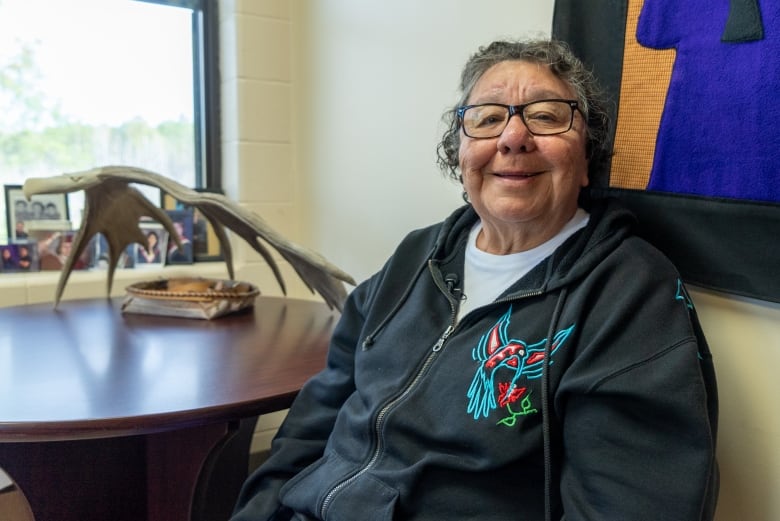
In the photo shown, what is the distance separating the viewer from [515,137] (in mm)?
1049

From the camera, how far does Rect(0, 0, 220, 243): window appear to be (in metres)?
2.12

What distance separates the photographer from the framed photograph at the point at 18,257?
2041mm

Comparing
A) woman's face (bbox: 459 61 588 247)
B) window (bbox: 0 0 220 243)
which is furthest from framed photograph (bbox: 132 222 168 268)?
woman's face (bbox: 459 61 588 247)

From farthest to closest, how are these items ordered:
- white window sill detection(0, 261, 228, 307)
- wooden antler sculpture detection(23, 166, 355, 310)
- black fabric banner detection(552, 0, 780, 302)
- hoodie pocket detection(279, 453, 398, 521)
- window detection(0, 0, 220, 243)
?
window detection(0, 0, 220, 243) → white window sill detection(0, 261, 228, 307) → wooden antler sculpture detection(23, 166, 355, 310) → hoodie pocket detection(279, 453, 398, 521) → black fabric banner detection(552, 0, 780, 302)

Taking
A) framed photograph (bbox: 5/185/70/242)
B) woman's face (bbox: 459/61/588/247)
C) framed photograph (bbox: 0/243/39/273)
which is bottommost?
framed photograph (bbox: 0/243/39/273)

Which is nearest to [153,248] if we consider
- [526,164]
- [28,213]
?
[28,213]

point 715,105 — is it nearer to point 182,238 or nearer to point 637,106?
point 637,106

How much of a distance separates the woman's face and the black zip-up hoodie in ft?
A: 0.25

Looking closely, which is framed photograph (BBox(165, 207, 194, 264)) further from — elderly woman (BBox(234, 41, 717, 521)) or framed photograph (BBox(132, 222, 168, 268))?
elderly woman (BBox(234, 41, 717, 521))

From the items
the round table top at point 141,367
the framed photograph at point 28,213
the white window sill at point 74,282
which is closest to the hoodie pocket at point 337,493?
the round table top at point 141,367

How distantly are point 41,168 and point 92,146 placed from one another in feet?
0.58

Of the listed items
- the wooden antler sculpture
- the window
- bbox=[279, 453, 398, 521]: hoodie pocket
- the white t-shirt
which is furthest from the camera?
the window

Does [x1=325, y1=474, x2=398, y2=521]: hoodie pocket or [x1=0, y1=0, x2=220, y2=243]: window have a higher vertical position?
[x1=0, y1=0, x2=220, y2=243]: window

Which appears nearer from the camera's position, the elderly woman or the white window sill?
the elderly woman
